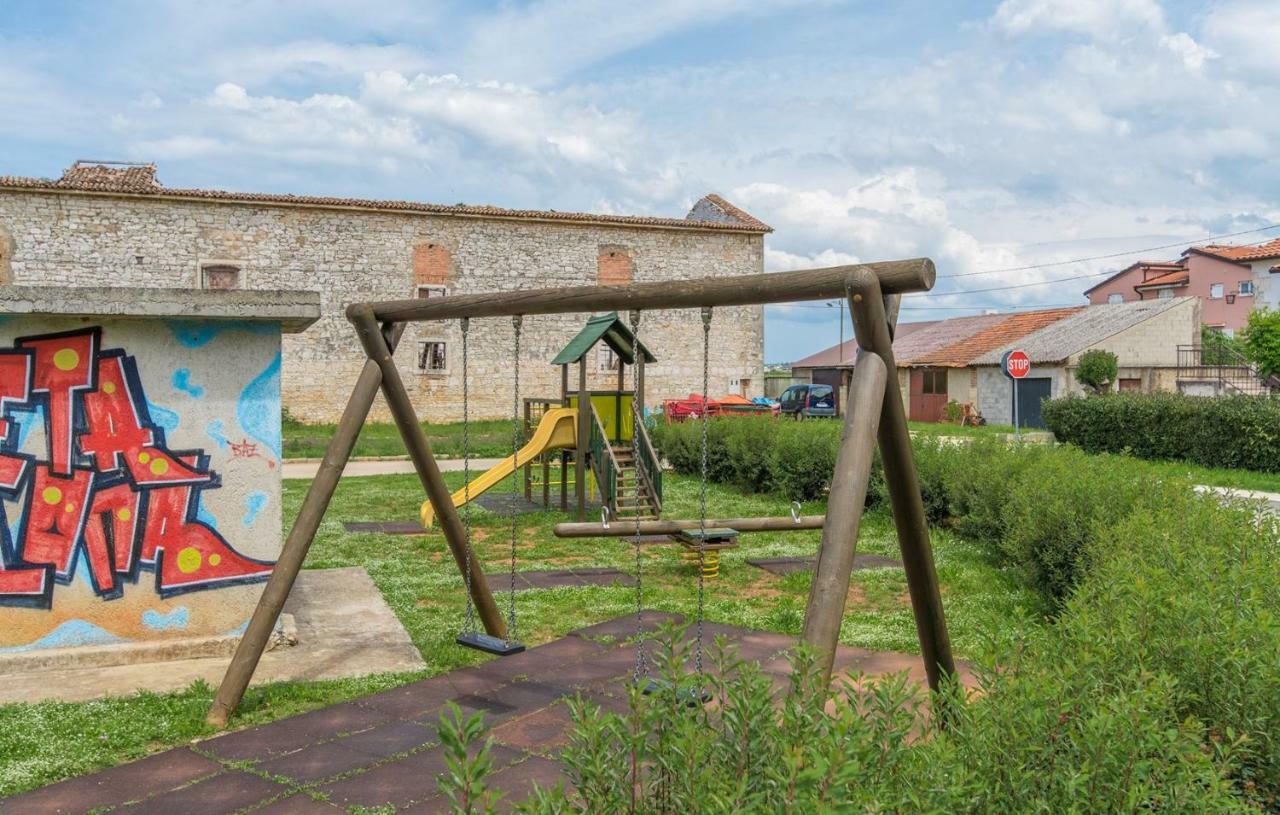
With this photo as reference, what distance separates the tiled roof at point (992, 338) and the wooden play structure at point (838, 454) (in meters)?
35.2

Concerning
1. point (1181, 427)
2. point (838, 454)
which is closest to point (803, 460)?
point (1181, 427)

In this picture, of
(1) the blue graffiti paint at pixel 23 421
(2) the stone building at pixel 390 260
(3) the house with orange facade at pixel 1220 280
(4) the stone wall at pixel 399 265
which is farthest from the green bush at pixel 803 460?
(3) the house with orange facade at pixel 1220 280

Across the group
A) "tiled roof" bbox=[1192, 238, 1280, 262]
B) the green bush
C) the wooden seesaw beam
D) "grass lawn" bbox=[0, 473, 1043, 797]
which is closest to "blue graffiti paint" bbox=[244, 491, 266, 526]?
"grass lawn" bbox=[0, 473, 1043, 797]

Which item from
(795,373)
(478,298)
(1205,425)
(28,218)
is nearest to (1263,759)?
(478,298)

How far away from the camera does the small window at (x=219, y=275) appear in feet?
95.0

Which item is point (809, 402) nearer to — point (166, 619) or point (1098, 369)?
point (1098, 369)

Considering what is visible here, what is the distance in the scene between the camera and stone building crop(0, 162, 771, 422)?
27.6 metres

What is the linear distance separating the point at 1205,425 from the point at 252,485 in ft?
58.8

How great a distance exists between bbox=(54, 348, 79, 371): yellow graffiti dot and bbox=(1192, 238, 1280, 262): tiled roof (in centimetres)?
5564

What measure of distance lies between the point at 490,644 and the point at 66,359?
324 cm

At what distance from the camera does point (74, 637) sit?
6.21 m

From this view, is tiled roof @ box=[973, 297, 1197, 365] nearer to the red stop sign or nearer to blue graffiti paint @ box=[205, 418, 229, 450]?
the red stop sign

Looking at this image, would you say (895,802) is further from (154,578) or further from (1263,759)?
(154,578)

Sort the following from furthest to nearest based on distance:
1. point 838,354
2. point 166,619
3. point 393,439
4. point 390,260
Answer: point 838,354 < point 390,260 < point 393,439 < point 166,619
